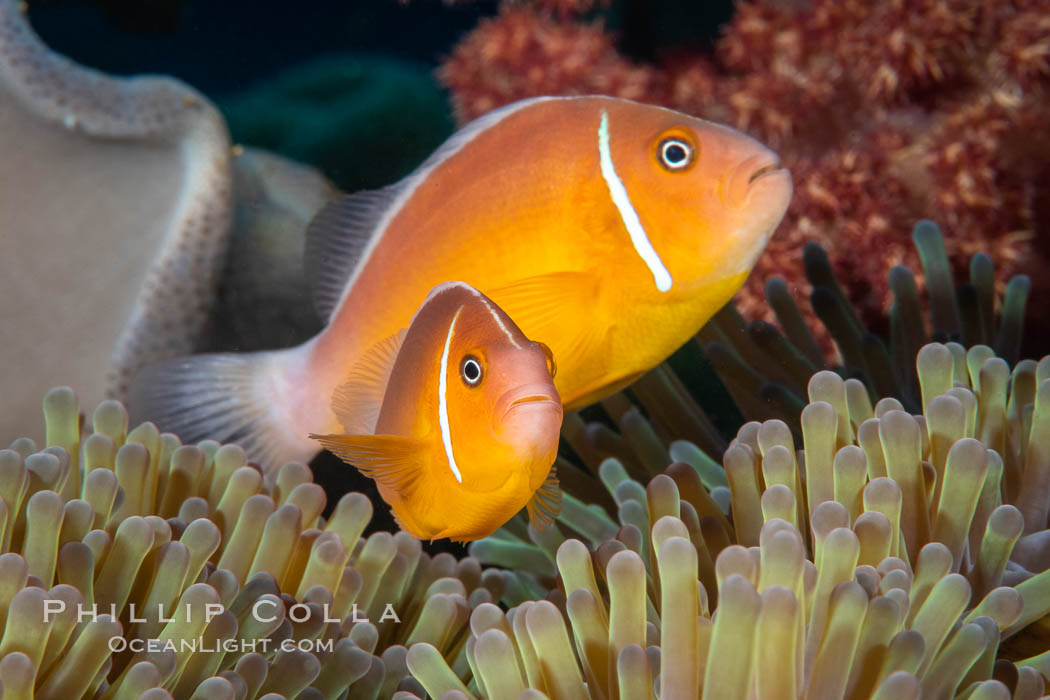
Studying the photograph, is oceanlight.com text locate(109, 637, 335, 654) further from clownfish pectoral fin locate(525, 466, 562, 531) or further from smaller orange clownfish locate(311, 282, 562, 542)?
clownfish pectoral fin locate(525, 466, 562, 531)

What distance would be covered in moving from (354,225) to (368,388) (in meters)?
0.31

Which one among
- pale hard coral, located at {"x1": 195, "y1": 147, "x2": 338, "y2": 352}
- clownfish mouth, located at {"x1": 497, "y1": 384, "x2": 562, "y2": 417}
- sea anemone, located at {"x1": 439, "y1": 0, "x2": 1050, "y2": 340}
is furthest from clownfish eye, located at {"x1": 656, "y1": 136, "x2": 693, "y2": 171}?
pale hard coral, located at {"x1": 195, "y1": 147, "x2": 338, "y2": 352}

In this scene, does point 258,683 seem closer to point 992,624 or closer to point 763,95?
point 992,624

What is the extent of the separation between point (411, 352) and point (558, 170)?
0.35 meters

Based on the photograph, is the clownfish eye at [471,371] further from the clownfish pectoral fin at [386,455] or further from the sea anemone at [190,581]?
the sea anemone at [190,581]

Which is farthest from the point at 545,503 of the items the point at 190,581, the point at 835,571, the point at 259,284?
the point at 259,284

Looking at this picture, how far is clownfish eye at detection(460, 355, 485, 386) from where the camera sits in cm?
88

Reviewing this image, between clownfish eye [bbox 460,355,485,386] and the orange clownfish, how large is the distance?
27 centimetres

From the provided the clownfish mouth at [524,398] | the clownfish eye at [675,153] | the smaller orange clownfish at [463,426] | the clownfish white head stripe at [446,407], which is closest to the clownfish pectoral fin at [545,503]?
the smaller orange clownfish at [463,426]

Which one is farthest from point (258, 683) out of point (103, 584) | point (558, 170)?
point (558, 170)

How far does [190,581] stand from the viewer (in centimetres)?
109

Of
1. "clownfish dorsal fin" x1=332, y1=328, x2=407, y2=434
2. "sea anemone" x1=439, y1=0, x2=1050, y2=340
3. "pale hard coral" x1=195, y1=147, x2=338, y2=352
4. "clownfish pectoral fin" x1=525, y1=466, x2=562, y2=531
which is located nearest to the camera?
"clownfish pectoral fin" x1=525, y1=466, x2=562, y2=531

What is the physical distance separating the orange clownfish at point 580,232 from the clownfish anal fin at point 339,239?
18mm

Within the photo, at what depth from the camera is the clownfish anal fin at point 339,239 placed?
133cm
